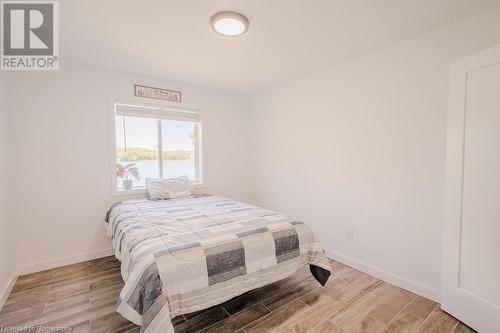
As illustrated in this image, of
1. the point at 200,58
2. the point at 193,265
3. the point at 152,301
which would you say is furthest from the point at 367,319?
the point at 200,58

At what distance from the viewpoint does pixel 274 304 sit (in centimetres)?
186

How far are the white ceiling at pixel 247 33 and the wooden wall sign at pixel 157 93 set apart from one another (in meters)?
0.25

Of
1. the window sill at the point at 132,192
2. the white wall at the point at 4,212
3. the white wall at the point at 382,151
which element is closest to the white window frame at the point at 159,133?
the window sill at the point at 132,192

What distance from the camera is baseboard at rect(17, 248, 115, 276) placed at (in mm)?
2383

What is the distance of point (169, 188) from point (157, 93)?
1.35 metres

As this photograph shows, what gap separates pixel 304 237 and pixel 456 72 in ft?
5.71

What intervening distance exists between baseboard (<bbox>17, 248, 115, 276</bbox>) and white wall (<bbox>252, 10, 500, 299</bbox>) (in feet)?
8.50

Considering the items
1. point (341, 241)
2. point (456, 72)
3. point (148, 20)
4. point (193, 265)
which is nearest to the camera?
point (193, 265)

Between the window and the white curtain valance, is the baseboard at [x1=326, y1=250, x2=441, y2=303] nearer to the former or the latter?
the window

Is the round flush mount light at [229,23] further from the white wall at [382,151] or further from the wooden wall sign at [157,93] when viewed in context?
the wooden wall sign at [157,93]

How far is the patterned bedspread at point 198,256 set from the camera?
1.30 metres

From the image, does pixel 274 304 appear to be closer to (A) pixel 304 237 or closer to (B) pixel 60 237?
(A) pixel 304 237

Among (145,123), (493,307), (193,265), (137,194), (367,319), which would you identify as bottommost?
(367,319)

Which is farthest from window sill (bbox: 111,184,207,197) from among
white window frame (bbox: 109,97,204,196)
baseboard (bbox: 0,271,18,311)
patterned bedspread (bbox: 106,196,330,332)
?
baseboard (bbox: 0,271,18,311)
